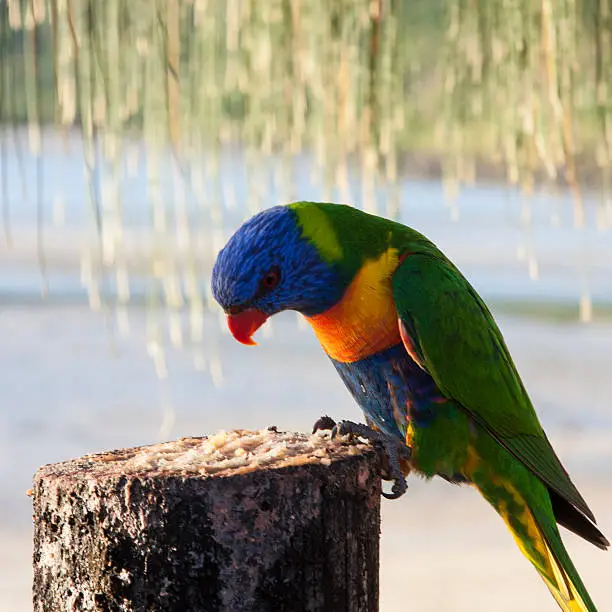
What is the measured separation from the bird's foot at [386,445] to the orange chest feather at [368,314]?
0.14 metres

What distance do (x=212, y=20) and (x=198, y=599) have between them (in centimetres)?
83

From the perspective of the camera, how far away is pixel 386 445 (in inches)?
54.2

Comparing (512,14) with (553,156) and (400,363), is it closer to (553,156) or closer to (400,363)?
(553,156)

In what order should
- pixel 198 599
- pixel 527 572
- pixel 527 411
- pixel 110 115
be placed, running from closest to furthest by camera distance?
pixel 198 599 → pixel 110 115 → pixel 527 411 → pixel 527 572

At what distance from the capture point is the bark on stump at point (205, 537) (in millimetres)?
1033

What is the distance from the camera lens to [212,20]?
4.95 ft

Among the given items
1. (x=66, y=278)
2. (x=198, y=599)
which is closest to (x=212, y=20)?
(x=198, y=599)

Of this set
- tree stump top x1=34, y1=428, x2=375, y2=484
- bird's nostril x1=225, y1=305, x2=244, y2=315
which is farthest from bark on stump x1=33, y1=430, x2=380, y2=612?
bird's nostril x1=225, y1=305, x2=244, y2=315

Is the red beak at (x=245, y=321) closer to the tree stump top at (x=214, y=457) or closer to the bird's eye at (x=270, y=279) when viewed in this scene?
the bird's eye at (x=270, y=279)

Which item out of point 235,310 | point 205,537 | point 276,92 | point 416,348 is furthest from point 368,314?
point 205,537

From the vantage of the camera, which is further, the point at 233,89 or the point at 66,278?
the point at 66,278

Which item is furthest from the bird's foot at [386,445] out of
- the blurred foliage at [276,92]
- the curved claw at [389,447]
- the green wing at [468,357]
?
the blurred foliage at [276,92]

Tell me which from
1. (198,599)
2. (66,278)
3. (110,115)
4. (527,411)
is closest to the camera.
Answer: (198,599)

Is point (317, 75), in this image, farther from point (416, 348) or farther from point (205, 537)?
point (205, 537)
